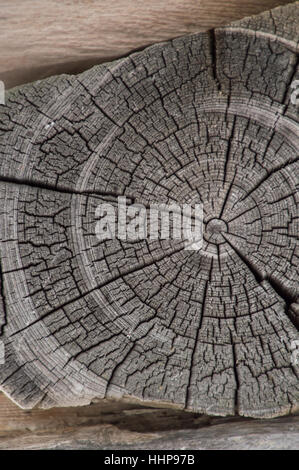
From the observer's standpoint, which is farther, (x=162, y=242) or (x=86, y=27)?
(x=86, y=27)

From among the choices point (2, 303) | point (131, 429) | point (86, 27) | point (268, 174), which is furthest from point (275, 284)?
point (86, 27)

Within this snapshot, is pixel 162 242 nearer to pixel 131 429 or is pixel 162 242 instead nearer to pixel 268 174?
pixel 268 174

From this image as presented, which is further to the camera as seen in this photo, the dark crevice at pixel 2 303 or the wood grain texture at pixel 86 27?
the wood grain texture at pixel 86 27

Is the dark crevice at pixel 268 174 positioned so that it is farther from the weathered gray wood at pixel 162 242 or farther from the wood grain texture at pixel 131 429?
the wood grain texture at pixel 131 429

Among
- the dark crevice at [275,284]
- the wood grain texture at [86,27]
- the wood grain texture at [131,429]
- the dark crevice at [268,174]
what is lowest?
the wood grain texture at [131,429]

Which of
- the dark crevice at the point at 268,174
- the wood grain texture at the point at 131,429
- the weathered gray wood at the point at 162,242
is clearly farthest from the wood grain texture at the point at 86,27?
the wood grain texture at the point at 131,429
